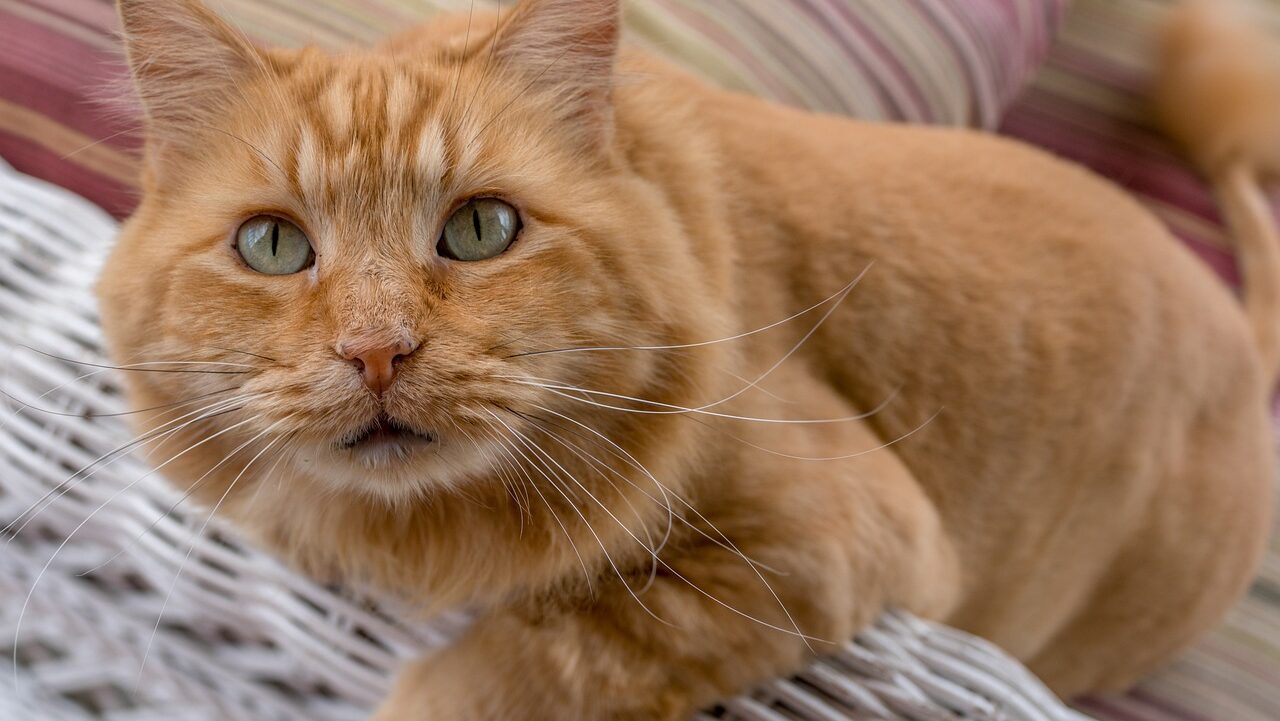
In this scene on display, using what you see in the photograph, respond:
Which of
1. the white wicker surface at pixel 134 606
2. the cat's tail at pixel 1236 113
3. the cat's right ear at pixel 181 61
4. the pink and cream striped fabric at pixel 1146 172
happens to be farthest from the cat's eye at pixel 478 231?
the cat's tail at pixel 1236 113

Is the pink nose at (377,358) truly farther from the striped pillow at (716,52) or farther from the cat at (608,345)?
the striped pillow at (716,52)

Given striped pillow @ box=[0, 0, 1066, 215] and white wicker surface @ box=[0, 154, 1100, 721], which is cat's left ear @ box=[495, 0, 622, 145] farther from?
white wicker surface @ box=[0, 154, 1100, 721]

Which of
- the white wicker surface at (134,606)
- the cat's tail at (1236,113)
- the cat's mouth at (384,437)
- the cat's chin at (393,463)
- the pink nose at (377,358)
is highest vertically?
the cat's tail at (1236,113)

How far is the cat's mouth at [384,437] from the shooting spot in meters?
0.80

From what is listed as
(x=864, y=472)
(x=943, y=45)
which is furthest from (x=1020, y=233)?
(x=943, y=45)

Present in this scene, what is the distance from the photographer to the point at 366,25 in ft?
5.00

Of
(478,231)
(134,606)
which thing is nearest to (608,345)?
(478,231)

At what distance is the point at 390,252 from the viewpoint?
83cm

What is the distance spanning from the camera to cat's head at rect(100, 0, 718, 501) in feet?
2.60

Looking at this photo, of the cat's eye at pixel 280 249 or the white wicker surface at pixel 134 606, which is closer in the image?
the cat's eye at pixel 280 249

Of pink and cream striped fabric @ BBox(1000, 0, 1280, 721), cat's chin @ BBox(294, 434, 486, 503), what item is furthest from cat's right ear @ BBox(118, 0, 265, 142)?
pink and cream striped fabric @ BBox(1000, 0, 1280, 721)

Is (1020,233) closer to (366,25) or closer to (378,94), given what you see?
(378,94)

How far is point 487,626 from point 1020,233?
0.81 meters

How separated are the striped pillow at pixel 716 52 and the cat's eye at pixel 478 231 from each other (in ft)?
1.40
